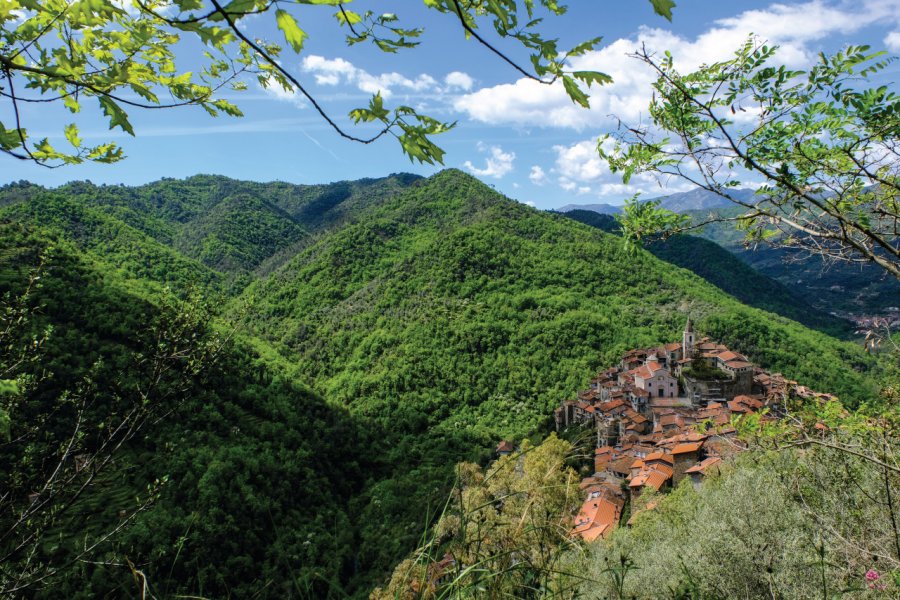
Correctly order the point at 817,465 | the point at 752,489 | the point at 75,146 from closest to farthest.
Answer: the point at 75,146, the point at 817,465, the point at 752,489

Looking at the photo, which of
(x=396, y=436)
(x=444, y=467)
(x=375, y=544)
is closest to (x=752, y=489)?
(x=375, y=544)

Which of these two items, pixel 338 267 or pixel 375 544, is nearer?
pixel 375 544

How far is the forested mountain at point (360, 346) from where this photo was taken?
23.2m

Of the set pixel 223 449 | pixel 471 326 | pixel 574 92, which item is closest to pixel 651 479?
pixel 574 92

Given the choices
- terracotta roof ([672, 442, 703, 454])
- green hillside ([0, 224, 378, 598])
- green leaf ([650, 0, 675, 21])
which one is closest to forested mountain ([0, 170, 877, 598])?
green hillside ([0, 224, 378, 598])

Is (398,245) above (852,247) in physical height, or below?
above

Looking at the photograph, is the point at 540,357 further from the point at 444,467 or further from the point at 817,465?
the point at 817,465

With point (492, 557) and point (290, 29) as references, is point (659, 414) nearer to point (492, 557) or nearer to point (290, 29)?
point (492, 557)

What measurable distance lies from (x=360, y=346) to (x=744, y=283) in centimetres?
8074

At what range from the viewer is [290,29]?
121cm

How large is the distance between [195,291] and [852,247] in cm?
430

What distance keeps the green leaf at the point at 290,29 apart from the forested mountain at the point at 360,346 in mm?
1548

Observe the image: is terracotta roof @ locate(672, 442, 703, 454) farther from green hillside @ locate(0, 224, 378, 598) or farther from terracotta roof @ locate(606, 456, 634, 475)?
green hillside @ locate(0, 224, 378, 598)

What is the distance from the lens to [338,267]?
78375 millimetres
